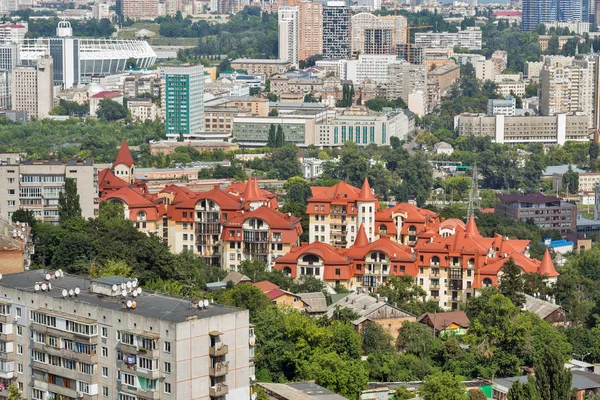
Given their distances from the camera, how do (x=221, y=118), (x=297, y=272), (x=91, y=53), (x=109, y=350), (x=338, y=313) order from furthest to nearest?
(x=91, y=53) < (x=221, y=118) < (x=297, y=272) < (x=338, y=313) < (x=109, y=350)

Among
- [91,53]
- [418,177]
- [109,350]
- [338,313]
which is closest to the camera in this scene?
[109,350]

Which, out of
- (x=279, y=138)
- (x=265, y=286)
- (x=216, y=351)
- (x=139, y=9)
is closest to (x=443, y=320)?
(x=265, y=286)

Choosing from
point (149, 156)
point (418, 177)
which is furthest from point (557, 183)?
point (149, 156)

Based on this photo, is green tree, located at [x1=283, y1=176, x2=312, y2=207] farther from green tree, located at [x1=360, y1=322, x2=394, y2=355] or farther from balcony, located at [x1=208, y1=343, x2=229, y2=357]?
balcony, located at [x1=208, y1=343, x2=229, y2=357]

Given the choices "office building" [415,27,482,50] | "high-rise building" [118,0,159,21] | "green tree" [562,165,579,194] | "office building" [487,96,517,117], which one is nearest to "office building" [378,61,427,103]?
"office building" [487,96,517,117]

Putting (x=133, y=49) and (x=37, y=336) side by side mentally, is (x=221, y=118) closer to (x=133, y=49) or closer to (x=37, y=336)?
(x=133, y=49)

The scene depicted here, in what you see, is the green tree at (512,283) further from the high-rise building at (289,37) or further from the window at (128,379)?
the high-rise building at (289,37)

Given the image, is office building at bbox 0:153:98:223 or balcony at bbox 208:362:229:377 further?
office building at bbox 0:153:98:223
